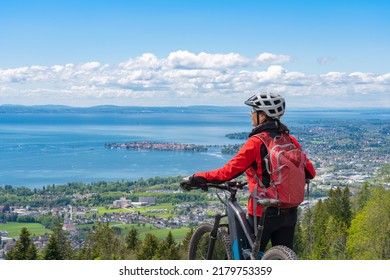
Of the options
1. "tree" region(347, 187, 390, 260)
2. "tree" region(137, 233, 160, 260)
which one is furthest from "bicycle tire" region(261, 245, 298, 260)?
"tree" region(137, 233, 160, 260)

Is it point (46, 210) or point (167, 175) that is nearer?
point (46, 210)

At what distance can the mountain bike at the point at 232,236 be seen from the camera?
3.32 metres

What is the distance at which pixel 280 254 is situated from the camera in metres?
3.24

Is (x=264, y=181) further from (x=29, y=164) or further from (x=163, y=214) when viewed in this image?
(x=29, y=164)

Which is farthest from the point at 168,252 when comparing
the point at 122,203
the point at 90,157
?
the point at 90,157

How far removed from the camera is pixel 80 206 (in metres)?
45.0

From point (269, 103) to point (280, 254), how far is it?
3.33 ft

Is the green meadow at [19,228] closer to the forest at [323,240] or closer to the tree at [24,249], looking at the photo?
the forest at [323,240]

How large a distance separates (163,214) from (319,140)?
111 ft

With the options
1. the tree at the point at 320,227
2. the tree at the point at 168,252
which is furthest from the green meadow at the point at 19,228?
the tree at the point at 320,227

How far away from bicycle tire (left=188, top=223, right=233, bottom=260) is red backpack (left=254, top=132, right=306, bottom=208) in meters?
0.69

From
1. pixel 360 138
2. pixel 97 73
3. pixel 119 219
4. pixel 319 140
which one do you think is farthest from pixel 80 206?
pixel 97 73

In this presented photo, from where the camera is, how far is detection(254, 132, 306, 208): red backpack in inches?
130

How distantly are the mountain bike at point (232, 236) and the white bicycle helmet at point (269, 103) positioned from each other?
616 mm
